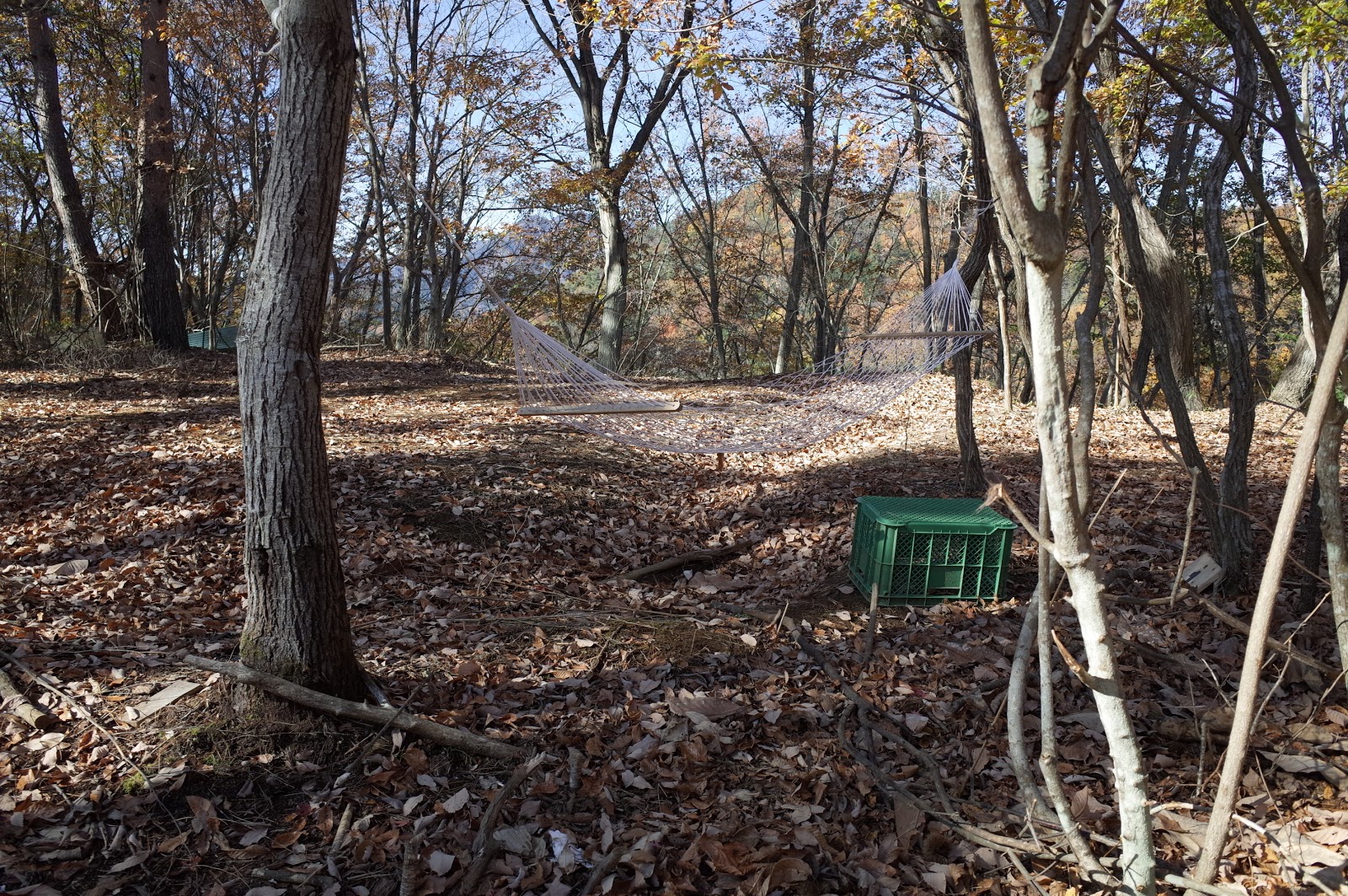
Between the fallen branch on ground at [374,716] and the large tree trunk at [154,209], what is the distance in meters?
7.19

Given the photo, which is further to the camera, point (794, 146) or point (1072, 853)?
point (794, 146)

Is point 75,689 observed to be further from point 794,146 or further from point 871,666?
point 794,146

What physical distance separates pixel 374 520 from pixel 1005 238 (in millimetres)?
3466

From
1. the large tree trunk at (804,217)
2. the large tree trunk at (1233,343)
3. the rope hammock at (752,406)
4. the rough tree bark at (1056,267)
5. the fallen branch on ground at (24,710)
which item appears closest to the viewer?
the rough tree bark at (1056,267)

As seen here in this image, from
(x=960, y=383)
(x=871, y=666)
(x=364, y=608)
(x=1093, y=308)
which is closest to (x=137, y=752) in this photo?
(x=364, y=608)

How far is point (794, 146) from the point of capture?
11.5m

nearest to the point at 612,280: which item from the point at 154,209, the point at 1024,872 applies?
the point at 154,209

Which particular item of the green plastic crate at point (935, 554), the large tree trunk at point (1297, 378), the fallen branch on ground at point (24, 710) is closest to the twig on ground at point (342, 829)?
the fallen branch on ground at point (24, 710)

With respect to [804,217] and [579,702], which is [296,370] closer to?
[579,702]

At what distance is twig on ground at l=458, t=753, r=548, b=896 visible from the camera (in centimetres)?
185

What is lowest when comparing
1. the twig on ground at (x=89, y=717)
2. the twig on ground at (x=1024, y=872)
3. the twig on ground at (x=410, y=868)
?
the twig on ground at (x=410, y=868)

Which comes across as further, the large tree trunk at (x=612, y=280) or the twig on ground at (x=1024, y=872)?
the large tree trunk at (x=612, y=280)

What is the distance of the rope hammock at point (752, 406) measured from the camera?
3.82m

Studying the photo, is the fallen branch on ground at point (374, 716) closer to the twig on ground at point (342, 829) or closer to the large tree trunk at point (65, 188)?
the twig on ground at point (342, 829)
